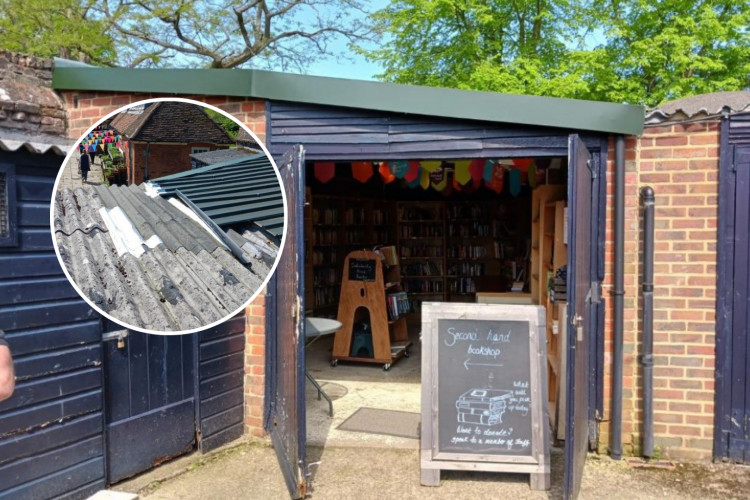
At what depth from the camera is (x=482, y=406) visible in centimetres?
409

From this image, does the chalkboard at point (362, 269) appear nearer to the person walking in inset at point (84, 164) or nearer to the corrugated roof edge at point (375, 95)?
the corrugated roof edge at point (375, 95)

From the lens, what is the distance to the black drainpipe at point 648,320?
14.1 feet

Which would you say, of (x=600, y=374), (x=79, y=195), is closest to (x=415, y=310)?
(x=600, y=374)

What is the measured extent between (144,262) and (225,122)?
0.97 m

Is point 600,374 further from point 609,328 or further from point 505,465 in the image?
point 505,465

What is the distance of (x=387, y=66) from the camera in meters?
16.3

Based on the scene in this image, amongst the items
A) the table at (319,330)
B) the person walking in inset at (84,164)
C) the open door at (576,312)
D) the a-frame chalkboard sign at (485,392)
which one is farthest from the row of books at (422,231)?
the person walking in inset at (84,164)

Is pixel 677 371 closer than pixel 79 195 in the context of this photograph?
No

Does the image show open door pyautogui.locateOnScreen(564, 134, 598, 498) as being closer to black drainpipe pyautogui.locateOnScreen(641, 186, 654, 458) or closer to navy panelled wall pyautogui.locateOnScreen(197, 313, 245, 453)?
black drainpipe pyautogui.locateOnScreen(641, 186, 654, 458)

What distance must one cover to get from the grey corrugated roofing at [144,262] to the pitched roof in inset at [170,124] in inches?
12.7

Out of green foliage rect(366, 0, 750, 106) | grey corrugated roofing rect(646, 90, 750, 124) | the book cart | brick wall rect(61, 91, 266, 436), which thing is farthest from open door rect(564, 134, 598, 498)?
green foliage rect(366, 0, 750, 106)

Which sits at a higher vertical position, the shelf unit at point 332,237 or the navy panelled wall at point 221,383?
the shelf unit at point 332,237

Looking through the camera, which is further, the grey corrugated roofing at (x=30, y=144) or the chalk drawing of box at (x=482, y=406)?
the chalk drawing of box at (x=482, y=406)

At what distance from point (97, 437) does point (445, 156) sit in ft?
9.68
